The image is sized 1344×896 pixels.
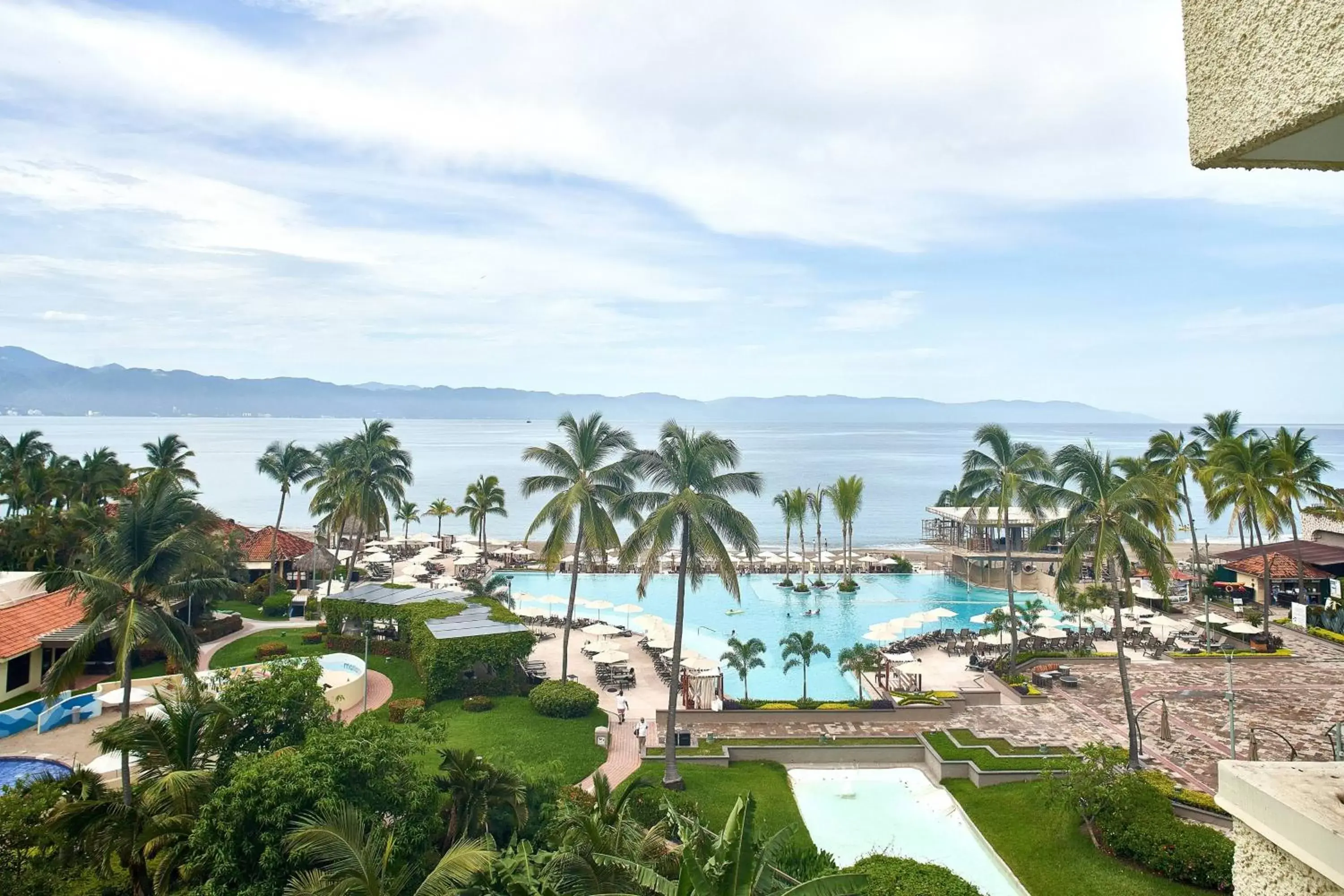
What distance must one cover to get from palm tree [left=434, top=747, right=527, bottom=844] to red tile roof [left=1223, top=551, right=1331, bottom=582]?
127 feet

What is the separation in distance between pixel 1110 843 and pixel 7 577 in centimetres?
3590

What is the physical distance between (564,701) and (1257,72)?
2463cm

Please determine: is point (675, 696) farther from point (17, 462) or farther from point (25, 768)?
point (17, 462)

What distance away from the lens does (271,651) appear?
3041 cm

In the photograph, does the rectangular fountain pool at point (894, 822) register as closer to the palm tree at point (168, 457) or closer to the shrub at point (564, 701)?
the shrub at point (564, 701)

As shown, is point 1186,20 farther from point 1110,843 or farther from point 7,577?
point 7,577

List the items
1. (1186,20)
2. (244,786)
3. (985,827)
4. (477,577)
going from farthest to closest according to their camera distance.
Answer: (477,577)
(985,827)
(244,786)
(1186,20)

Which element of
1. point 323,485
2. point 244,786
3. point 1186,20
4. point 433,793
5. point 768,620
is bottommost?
point 768,620

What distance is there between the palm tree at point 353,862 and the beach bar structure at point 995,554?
134ft

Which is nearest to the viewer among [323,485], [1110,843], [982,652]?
[1110,843]

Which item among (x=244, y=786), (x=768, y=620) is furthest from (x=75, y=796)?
(x=768, y=620)

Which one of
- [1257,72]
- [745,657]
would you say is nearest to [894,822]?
[745,657]

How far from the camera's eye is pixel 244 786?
38.6ft

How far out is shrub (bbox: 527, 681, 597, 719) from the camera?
24.7m
